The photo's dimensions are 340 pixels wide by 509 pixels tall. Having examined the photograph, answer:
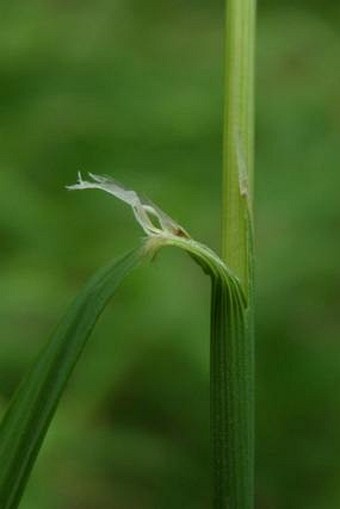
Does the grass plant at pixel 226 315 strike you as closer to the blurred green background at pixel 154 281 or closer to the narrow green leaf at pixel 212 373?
the narrow green leaf at pixel 212 373

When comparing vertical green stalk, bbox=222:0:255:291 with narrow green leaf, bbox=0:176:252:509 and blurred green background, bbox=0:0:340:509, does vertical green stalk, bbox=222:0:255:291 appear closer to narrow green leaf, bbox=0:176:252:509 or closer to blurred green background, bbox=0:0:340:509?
narrow green leaf, bbox=0:176:252:509

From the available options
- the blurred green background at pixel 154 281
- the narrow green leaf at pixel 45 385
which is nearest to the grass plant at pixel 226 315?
the narrow green leaf at pixel 45 385

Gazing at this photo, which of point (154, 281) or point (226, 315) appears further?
point (154, 281)

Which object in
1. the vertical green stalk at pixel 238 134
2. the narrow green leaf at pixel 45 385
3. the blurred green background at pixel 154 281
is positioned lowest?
the narrow green leaf at pixel 45 385

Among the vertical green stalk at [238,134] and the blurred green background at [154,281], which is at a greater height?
the blurred green background at [154,281]

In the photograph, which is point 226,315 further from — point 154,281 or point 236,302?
point 154,281

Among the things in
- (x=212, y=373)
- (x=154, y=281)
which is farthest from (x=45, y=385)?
(x=154, y=281)
